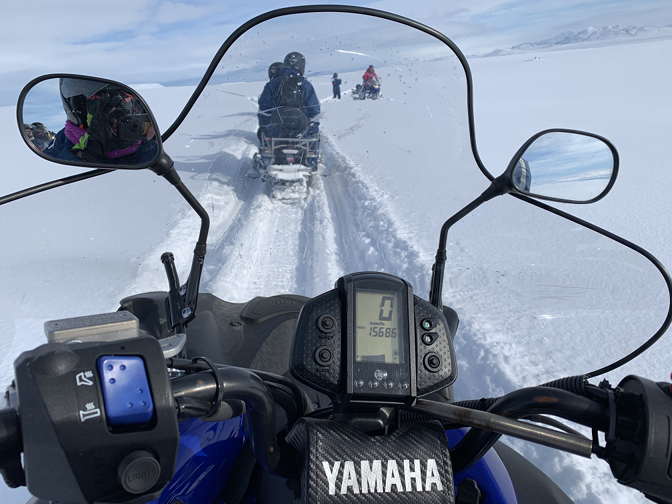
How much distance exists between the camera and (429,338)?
1111 mm

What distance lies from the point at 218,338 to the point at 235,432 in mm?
548

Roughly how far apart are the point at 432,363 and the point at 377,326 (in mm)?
147

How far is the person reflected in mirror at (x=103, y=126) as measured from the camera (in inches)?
53.5

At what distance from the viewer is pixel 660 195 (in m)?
7.18

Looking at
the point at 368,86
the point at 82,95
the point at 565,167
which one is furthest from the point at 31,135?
the point at 565,167

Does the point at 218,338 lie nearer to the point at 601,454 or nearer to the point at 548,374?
the point at 601,454

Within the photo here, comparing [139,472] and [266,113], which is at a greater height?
[266,113]

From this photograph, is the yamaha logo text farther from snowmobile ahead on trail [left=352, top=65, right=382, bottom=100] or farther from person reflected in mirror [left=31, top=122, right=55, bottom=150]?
snowmobile ahead on trail [left=352, top=65, right=382, bottom=100]

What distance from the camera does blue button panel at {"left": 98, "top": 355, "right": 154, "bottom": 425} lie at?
73 centimetres

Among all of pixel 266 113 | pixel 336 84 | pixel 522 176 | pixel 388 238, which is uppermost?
pixel 336 84

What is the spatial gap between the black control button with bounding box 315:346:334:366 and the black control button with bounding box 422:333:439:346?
215 millimetres

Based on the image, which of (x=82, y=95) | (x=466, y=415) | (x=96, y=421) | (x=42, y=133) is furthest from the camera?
(x=42, y=133)

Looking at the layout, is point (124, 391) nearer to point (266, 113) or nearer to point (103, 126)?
point (103, 126)

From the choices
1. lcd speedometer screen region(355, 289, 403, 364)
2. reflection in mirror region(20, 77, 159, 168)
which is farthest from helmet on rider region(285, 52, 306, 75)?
lcd speedometer screen region(355, 289, 403, 364)
